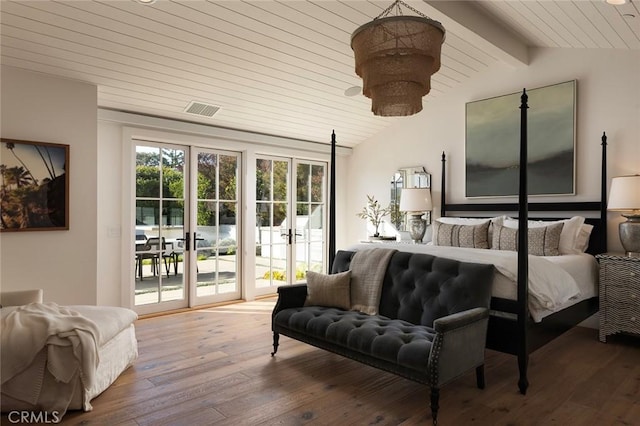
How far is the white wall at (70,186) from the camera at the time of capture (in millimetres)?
3412

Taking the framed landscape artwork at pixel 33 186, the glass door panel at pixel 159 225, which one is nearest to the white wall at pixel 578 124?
the glass door panel at pixel 159 225

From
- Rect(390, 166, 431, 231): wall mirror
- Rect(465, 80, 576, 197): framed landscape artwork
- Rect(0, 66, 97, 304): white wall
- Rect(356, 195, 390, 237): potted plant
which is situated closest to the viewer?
Rect(0, 66, 97, 304): white wall

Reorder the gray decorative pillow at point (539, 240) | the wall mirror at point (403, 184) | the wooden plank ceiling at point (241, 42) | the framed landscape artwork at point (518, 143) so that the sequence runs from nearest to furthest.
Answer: the wooden plank ceiling at point (241, 42)
the gray decorative pillow at point (539, 240)
the framed landscape artwork at point (518, 143)
the wall mirror at point (403, 184)

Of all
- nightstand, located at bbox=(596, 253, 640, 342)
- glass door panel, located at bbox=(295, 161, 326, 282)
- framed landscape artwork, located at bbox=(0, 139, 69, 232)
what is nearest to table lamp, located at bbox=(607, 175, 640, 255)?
nightstand, located at bbox=(596, 253, 640, 342)

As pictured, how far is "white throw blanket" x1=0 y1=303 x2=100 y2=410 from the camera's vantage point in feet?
7.95

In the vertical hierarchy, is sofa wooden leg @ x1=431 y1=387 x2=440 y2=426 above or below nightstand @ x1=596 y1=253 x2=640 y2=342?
below

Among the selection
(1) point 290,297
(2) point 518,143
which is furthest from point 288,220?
(2) point 518,143

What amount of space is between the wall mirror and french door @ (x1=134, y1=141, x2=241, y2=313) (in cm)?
221

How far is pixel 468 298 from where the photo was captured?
2822 mm

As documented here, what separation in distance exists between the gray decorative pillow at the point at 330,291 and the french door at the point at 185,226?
2.17m

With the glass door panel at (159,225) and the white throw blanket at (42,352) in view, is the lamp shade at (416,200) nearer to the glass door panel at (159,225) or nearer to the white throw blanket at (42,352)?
the glass door panel at (159,225)

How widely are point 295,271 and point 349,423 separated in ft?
12.7

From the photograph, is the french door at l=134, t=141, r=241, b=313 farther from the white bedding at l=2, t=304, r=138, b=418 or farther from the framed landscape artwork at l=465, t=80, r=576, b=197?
the framed landscape artwork at l=465, t=80, r=576, b=197

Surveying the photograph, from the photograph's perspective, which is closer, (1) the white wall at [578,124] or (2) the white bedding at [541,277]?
(2) the white bedding at [541,277]
